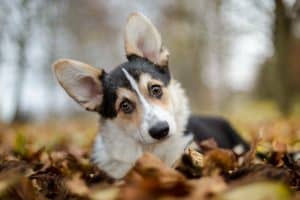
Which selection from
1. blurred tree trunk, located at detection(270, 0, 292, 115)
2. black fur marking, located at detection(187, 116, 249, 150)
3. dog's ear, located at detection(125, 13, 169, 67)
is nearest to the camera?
dog's ear, located at detection(125, 13, 169, 67)

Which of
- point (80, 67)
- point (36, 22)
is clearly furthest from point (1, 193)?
point (36, 22)

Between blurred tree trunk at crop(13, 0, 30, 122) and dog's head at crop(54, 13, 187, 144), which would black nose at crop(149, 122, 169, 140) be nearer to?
dog's head at crop(54, 13, 187, 144)

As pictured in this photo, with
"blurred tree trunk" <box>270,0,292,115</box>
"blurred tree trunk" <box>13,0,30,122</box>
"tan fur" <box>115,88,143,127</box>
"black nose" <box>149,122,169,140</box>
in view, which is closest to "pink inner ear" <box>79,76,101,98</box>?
"tan fur" <box>115,88,143,127</box>

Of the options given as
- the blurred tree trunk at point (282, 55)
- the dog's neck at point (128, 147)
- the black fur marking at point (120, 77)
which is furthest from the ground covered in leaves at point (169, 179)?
the blurred tree trunk at point (282, 55)

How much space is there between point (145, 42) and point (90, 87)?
23.5 inches

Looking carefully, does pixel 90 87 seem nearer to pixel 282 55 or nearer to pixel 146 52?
pixel 146 52

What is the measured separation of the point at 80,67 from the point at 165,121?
0.86 meters

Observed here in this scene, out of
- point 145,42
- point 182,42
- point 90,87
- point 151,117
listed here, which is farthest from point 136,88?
point 182,42

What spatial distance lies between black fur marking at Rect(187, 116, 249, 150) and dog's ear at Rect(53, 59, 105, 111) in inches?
38.7

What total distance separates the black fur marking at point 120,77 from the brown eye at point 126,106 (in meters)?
0.11

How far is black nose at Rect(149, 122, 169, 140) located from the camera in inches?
131

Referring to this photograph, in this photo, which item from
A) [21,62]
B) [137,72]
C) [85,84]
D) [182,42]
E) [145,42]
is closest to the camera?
[137,72]

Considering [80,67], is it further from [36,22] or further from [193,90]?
[193,90]

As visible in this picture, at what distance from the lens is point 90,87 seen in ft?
13.3
